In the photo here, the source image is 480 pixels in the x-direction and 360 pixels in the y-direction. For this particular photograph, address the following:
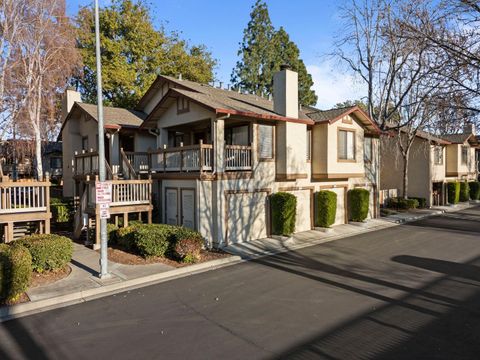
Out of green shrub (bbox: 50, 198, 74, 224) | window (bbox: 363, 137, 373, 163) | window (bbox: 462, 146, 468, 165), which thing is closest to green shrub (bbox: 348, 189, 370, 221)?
window (bbox: 363, 137, 373, 163)

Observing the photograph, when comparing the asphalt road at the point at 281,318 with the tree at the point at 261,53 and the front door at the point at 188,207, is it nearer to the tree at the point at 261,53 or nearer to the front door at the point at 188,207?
the front door at the point at 188,207

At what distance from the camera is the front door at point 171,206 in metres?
15.5

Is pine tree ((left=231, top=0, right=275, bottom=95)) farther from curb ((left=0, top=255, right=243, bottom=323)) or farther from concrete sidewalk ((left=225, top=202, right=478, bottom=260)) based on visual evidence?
curb ((left=0, top=255, right=243, bottom=323))

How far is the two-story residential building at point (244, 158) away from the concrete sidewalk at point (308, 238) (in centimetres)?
68

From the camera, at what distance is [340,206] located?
770 inches

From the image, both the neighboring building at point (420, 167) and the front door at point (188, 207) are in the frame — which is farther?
the neighboring building at point (420, 167)

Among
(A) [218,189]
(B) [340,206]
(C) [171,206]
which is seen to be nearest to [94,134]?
(C) [171,206]

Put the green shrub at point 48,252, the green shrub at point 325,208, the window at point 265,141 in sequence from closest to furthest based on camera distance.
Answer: the green shrub at point 48,252 < the window at point 265,141 < the green shrub at point 325,208

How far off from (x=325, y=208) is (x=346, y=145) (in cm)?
373

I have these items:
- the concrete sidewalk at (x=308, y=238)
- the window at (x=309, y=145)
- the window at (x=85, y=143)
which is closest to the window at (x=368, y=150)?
the concrete sidewalk at (x=308, y=238)

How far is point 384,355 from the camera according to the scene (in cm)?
568

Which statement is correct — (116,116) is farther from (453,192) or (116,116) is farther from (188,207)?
(453,192)

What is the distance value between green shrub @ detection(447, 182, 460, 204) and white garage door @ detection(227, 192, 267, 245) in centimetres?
2241

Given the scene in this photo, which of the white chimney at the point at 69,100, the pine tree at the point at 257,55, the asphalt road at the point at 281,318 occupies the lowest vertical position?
the asphalt road at the point at 281,318
